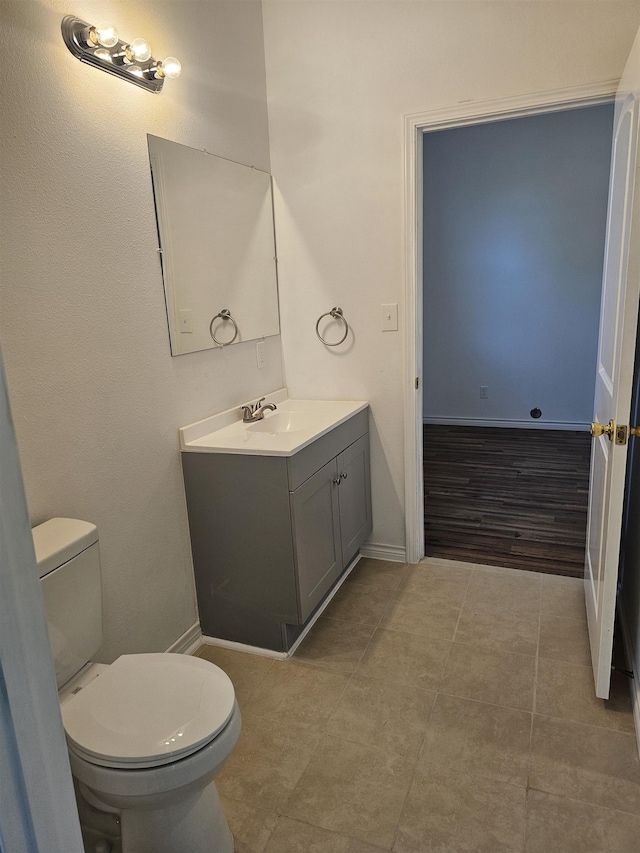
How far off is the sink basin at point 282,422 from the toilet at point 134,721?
42.5 inches

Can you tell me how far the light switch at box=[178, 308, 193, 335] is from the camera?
7.27 feet

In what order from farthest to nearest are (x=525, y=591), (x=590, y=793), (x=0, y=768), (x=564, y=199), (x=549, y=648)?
(x=564, y=199) → (x=525, y=591) → (x=549, y=648) → (x=590, y=793) → (x=0, y=768)

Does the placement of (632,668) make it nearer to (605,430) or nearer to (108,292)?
(605,430)

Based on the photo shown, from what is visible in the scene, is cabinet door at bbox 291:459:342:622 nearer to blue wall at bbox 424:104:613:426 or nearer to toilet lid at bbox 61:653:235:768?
toilet lid at bbox 61:653:235:768

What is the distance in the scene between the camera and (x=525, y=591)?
268 cm

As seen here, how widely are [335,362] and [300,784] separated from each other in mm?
1811

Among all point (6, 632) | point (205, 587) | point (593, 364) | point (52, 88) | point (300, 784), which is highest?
point (52, 88)

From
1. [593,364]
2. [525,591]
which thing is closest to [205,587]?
[525,591]

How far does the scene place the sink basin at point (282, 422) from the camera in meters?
2.60

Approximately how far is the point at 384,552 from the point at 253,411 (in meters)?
1.04

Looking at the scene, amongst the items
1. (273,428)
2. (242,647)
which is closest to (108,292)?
(273,428)

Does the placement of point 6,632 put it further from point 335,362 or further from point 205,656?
point 335,362

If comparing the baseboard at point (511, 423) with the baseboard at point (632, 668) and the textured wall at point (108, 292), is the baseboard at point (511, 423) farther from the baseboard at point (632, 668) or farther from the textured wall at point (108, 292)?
the textured wall at point (108, 292)

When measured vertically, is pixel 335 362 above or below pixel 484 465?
above
